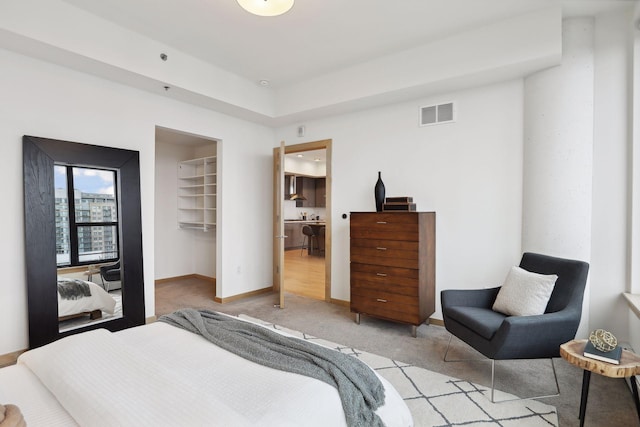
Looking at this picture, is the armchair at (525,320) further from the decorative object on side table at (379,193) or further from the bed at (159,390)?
the decorative object on side table at (379,193)

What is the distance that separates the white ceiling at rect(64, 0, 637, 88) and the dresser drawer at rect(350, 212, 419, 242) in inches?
69.1

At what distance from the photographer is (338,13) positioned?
9.15 feet

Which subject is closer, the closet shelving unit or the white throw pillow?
the white throw pillow

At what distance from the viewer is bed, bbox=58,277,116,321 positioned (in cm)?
290

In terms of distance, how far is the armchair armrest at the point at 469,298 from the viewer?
285 cm

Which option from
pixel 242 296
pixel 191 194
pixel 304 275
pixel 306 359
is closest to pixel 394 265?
pixel 306 359

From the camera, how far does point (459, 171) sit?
3.51 meters

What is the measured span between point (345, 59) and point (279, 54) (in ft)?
2.42

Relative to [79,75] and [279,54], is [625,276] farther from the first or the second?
[79,75]

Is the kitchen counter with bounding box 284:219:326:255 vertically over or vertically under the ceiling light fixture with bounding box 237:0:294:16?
under

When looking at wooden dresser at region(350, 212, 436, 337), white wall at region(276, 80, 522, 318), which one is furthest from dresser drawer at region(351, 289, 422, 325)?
white wall at region(276, 80, 522, 318)

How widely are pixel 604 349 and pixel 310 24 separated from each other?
3.20 meters

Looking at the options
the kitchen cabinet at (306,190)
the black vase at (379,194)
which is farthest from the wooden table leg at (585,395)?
the kitchen cabinet at (306,190)

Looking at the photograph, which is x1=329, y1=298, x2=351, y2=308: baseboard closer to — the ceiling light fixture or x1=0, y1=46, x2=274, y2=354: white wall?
x1=0, y1=46, x2=274, y2=354: white wall
